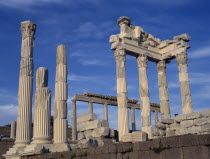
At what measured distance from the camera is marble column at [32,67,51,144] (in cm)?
1470

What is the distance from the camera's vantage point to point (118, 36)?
2500cm

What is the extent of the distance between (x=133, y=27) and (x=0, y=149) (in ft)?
48.7

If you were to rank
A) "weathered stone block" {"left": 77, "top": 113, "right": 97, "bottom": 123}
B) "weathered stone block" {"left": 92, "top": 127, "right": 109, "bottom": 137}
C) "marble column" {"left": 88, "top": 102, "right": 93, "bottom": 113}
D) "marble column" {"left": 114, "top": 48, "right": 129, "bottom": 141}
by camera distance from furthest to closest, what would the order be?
"marble column" {"left": 88, "top": 102, "right": 93, "bottom": 113}
"marble column" {"left": 114, "top": 48, "right": 129, "bottom": 141}
"weathered stone block" {"left": 77, "top": 113, "right": 97, "bottom": 123}
"weathered stone block" {"left": 92, "top": 127, "right": 109, "bottom": 137}

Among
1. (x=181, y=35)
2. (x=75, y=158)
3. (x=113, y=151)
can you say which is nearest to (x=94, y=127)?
(x=75, y=158)

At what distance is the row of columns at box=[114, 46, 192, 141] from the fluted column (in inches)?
291

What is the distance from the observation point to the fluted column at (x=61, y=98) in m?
15.7

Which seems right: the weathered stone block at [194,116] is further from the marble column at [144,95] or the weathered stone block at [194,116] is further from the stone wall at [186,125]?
the marble column at [144,95]

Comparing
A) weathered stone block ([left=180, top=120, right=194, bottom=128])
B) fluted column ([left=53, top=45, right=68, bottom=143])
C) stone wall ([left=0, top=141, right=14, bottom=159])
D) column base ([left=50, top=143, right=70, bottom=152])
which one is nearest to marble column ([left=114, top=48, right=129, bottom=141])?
fluted column ([left=53, top=45, right=68, bottom=143])

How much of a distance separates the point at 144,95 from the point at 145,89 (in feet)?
1.75

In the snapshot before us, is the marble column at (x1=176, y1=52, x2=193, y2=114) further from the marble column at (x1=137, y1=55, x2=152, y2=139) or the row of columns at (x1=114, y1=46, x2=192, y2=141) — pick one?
the marble column at (x1=137, y1=55, x2=152, y2=139)

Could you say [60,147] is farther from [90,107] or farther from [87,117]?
[90,107]

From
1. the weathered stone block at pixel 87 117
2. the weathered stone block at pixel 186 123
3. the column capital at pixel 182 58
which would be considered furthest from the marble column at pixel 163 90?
the weathered stone block at pixel 186 123

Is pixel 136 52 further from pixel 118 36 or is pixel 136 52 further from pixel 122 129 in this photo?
pixel 122 129

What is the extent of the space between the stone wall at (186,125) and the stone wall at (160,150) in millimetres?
4657
